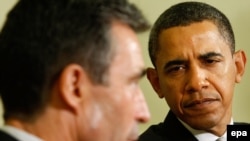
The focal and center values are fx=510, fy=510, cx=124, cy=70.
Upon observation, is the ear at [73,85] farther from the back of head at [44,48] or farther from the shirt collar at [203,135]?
the shirt collar at [203,135]

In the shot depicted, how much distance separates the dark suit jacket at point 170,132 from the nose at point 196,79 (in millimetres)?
119

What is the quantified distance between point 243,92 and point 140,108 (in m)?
0.86

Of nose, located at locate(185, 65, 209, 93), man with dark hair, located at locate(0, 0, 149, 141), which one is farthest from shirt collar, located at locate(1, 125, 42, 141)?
nose, located at locate(185, 65, 209, 93)

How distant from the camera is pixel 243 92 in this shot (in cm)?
158

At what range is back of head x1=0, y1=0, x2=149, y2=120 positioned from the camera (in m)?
0.73

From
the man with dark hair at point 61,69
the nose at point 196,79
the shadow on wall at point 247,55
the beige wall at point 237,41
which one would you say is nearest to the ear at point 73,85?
the man with dark hair at point 61,69

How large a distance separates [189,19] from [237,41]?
1.25 ft

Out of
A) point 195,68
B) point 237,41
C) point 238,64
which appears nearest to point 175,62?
point 195,68

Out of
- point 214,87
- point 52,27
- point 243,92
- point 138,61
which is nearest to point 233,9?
point 243,92

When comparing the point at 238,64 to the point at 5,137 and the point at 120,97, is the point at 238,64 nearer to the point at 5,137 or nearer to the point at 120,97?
the point at 120,97

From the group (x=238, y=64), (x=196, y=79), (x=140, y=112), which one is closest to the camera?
(x=140, y=112)

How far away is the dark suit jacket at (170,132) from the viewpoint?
1.27 meters

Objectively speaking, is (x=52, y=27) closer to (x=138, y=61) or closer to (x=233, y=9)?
(x=138, y=61)

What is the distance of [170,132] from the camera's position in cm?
130
